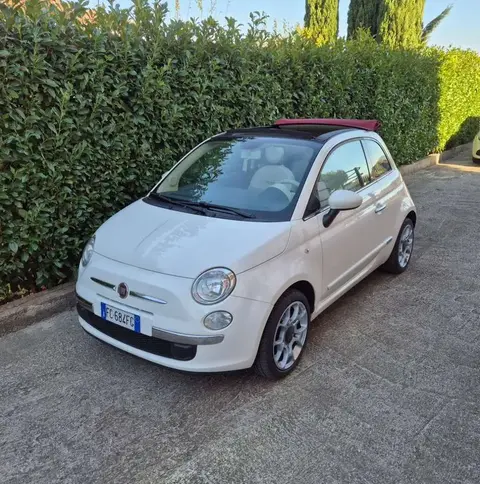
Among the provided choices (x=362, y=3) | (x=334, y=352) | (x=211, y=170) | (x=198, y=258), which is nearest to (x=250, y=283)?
(x=198, y=258)

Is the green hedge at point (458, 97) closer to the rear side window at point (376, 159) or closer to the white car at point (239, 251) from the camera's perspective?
the rear side window at point (376, 159)

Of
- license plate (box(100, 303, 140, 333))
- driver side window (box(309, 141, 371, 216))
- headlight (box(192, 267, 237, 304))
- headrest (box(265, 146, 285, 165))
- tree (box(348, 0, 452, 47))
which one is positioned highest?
tree (box(348, 0, 452, 47))

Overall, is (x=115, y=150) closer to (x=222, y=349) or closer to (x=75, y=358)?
(x=75, y=358)

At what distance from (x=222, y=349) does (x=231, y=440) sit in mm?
500

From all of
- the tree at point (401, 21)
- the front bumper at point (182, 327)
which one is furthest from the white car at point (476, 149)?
the front bumper at point (182, 327)

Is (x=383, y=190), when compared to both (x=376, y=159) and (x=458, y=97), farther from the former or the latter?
(x=458, y=97)

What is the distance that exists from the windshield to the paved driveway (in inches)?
45.7

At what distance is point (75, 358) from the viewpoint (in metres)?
3.50

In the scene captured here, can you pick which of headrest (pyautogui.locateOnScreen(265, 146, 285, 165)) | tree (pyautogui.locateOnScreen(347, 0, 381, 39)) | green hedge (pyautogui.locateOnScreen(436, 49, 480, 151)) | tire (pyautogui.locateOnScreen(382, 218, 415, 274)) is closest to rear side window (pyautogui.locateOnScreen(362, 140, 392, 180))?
tire (pyautogui.locateOnScreen(382, 218, 415, 274))

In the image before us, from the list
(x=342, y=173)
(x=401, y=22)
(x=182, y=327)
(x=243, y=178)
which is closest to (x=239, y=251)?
(x=182, y=327)

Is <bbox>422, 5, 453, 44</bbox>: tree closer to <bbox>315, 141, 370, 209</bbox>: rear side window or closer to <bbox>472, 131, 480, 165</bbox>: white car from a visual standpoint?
<bbox>472, 131, 480, 165</bbox>: white car

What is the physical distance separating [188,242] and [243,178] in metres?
0.89

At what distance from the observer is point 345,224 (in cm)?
375

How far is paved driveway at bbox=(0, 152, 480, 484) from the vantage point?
250cm
